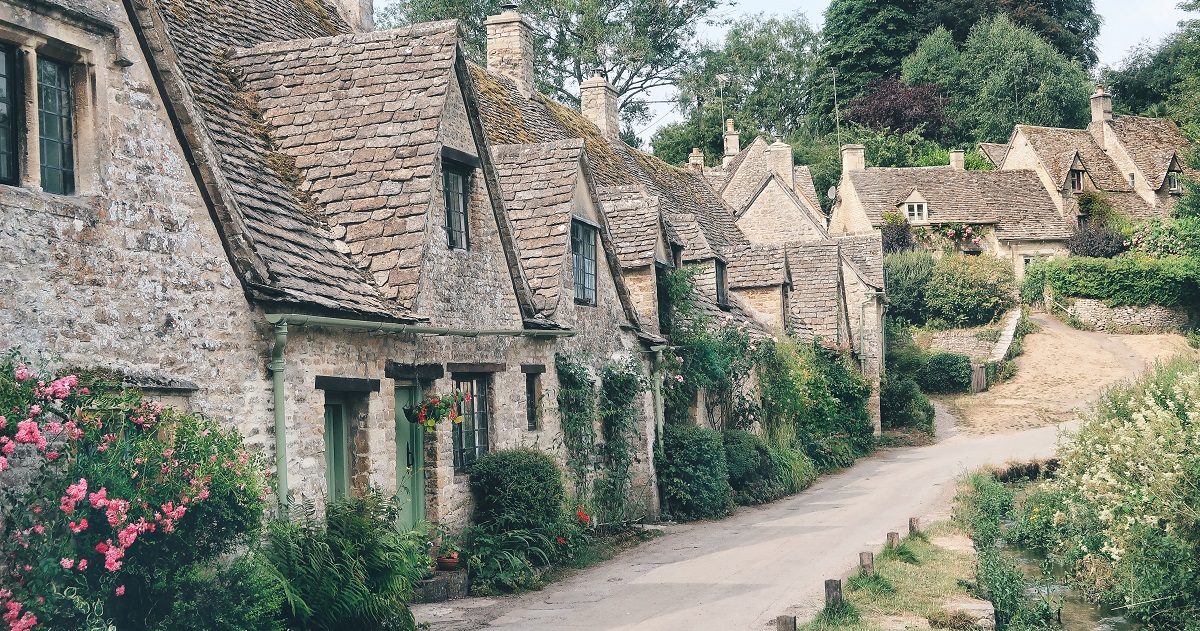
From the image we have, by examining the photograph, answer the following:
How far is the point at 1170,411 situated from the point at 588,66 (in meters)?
40.9

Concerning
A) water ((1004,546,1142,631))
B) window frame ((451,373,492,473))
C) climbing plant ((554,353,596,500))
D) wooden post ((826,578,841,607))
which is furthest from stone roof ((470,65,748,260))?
water ((1004,546,1142,631))

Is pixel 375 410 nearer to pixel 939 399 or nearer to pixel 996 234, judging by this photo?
pixel 939 399

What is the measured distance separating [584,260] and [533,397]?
297 cm

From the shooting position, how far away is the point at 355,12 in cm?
2081

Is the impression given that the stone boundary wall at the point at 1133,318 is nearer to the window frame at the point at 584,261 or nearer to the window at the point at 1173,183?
the window at the point at 1173,183

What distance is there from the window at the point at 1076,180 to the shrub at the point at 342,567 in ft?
192

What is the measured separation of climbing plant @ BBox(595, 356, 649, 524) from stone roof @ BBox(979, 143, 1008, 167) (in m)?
52.4

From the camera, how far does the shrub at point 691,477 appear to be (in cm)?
2164

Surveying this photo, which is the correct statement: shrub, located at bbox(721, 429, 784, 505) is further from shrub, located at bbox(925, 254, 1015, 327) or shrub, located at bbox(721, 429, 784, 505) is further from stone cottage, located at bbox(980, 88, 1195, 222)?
stone cottage, located at bbox(980, 88, 1195, 222)

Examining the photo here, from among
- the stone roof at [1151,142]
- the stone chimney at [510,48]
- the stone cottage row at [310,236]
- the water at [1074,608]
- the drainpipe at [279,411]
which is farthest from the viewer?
the stone roof at [1151,142]

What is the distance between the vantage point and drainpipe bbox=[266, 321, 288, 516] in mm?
10695

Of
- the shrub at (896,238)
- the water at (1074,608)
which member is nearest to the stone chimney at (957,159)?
the shrub at (896,238)

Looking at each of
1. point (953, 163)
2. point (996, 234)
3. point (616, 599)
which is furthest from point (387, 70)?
point (953, 163)

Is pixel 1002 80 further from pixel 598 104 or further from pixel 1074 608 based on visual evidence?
pixel 1074 608
